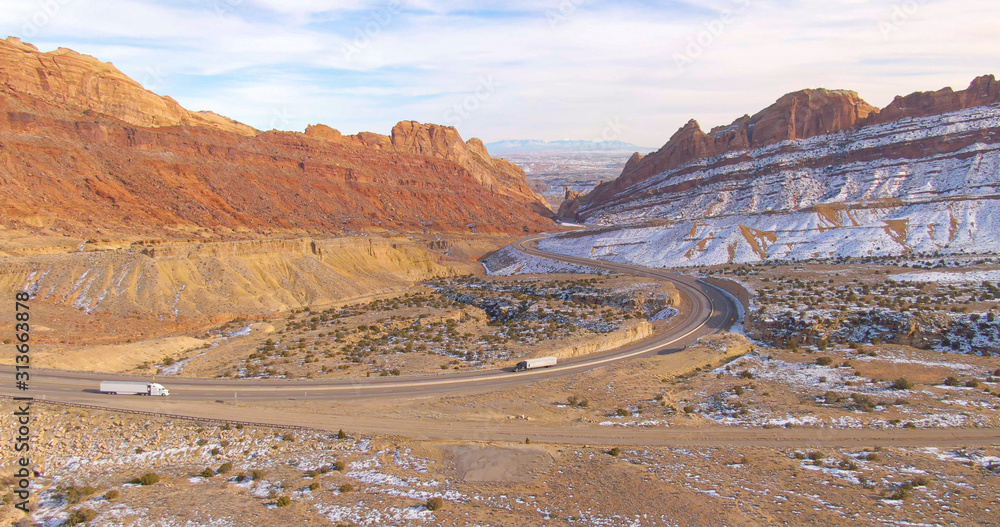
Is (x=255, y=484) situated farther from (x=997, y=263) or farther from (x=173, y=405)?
(x=997, y=263)

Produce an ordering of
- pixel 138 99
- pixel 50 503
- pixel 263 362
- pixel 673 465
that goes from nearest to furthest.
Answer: pixel 50 503 → pixel 673 465 → pixel 263 362 → pixel 138 99

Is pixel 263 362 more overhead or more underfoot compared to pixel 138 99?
more underfoot

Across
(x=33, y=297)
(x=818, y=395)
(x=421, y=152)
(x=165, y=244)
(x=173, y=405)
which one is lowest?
(x=818, y=395)

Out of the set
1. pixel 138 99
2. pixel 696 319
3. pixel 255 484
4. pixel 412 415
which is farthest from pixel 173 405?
pixel 138 99

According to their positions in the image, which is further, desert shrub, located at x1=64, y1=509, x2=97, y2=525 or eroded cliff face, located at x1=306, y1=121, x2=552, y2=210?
eroded cliff face, located at x1=306, y1=121, x2=552, y2=210

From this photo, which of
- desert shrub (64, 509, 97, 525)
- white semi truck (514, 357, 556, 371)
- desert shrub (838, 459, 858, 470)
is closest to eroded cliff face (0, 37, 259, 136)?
white semi truck (514, 357, 556, 371)

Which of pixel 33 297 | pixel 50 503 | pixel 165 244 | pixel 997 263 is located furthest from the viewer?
pixel 165 244

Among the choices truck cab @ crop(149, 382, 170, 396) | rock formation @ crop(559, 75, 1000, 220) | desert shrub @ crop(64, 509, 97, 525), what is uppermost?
rock formation @ crop(559, 75, 1000, 220)

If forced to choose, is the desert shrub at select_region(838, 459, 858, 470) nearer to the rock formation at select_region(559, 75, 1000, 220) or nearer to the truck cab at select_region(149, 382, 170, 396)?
the truck cab at select_region(149, 382, 170, 396)
